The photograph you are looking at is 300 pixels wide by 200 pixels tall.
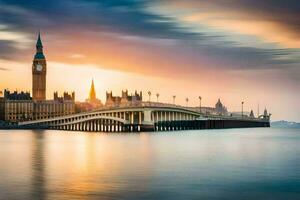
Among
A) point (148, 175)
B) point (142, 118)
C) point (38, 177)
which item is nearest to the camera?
point (38, 177)

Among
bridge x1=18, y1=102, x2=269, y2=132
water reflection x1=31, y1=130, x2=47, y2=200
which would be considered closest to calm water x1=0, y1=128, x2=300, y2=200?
water reflection x1=31, y1=130, x2=47, y2=200

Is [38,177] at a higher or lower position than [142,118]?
lower

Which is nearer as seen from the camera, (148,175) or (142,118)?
(148,175)

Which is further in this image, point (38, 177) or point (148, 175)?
point (148, 175)

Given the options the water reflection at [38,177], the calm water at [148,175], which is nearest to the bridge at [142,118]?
the calm water at [148,175]

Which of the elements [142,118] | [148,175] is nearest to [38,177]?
[148,175]

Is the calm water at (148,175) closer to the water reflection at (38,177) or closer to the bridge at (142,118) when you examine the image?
the water reflection at (38,177)

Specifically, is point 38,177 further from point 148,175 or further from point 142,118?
point 142,118

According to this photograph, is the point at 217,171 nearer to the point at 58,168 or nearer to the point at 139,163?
the point at 139,163

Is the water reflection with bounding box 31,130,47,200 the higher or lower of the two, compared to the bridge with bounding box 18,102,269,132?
lower

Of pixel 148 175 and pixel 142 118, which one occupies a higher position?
pixel 142 118

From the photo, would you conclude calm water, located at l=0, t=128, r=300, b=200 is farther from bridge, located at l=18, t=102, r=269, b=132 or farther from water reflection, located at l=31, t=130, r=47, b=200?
bridge, located at l=18, t=102, r=269, b=132

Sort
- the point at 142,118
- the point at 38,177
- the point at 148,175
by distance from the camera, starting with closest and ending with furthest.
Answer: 1. the point at 38,177
2. the point at 148,175
3. the point at 142,118

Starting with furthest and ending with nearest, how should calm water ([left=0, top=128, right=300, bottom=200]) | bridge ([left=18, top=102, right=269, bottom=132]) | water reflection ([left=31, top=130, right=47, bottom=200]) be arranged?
bridge ([left=18, top=102, right=269, bottom=132]) → calm water ([left=0, top=128, right=300, bottom=200]) → water reflection ([left=31, top=130, right=47, bottom=200])
